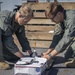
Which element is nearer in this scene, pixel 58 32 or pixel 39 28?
pixel 58 32

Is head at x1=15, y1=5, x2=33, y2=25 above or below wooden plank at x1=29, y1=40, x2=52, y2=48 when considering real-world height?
above

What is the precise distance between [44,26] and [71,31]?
6.47 ft

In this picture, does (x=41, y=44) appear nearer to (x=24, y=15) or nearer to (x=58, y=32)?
(x=58, y=32)

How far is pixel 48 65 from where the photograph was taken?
4414mm

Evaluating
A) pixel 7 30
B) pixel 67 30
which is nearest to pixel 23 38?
pixel 7 30

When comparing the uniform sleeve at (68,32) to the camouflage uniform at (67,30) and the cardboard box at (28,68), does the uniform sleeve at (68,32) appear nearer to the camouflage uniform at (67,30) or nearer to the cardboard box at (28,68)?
the camouflage uniform at (67,30)

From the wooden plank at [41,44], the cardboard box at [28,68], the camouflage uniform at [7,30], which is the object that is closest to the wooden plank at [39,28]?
the wooden plank at [41,44]

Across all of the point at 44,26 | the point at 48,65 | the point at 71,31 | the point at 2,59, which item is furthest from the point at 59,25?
the point at 44,26

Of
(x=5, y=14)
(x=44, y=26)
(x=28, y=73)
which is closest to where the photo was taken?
(x=28, y=73)

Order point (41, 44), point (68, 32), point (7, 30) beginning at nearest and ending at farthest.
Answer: point (68, 32)
point (7, 30)
point (41, 44)

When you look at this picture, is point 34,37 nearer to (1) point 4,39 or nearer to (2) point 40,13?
(2) point 40,13

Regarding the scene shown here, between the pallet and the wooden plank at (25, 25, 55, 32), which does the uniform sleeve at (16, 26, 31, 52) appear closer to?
the pallet

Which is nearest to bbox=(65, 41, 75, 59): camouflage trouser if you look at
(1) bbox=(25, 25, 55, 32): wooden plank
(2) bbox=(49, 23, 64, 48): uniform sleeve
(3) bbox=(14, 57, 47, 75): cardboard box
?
(2) bbox=(49, 23, 64, 48): uniform sleeve

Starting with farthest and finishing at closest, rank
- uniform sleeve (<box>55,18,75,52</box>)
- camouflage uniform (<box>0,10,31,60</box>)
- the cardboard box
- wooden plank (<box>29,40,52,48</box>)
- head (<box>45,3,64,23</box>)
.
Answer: wooden plank (<box>29,40,52,48</box>) < camouflage uniform (<box>0,10,31,60</box>) < uniform sleeve (<box>55,18,75,52</box>) < head (<box>45,3,64,23</box>) < the cardboard box
